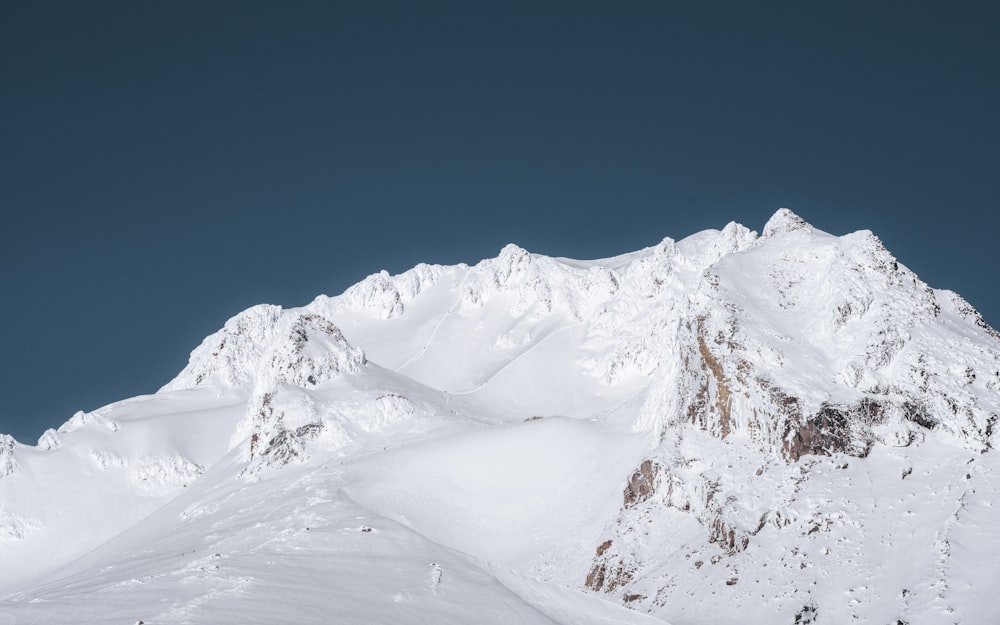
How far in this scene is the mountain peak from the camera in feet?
266

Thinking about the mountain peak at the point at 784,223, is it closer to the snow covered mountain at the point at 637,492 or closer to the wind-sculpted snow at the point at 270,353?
the snow covered mountain at the point at 637,492

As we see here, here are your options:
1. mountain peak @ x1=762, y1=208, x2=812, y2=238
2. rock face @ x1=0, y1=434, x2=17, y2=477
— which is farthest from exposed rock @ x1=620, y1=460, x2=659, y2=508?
rock face @ x1=0, y1=434, x2=17, y2=477

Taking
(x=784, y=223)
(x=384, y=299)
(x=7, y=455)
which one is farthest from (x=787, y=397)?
(x=384, y=299)

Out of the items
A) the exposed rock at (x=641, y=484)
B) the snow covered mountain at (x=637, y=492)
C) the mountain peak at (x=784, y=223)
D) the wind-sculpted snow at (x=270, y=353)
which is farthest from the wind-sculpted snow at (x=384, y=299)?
the exposed rock at (x=641, y=484)

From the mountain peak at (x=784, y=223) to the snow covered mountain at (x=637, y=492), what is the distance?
1.71 ft

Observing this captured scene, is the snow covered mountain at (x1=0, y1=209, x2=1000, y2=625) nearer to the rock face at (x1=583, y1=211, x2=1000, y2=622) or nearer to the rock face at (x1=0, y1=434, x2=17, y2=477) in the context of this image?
the rock face at (x1=583, y1=211, x2=1000, y2=622)

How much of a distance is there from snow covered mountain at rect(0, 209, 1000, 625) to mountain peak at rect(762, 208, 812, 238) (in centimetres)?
52

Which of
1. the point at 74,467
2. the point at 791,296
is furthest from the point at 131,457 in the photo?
the point at 791,296

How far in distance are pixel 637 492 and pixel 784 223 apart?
3357 centimetres

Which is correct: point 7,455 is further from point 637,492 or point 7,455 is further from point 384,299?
point 637,492

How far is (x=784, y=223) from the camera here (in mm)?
Answer: 83125

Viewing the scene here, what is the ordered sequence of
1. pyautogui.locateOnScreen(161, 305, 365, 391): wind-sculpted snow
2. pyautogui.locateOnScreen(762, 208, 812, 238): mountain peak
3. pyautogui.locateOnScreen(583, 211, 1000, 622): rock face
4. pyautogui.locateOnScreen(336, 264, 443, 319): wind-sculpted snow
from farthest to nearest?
pyautogui.locateOnScreen(336, 264, 443, 319): wind-sculpted snow → pyautogui.locateOnScreen(161, 305, 365, 391): wind-sculpted snow → pyautogui.locateOnScreen(762, 208, 812, 238): mountain peak → pyautogui.locateOnScreen(583, 211, 1000, 622): rock face

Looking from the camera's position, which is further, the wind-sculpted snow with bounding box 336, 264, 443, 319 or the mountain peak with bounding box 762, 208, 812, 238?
the wind-sculpted snow with bounding box 336, 264, 443, 319

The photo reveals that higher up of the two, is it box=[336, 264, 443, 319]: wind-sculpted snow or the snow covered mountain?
box=[336, 264, 443, 319]: wind-sculpted snow
